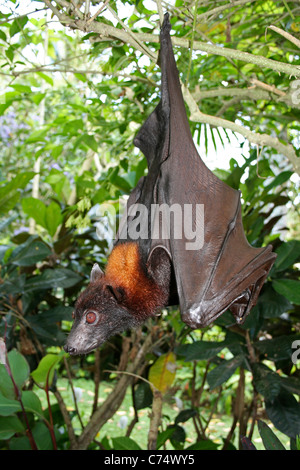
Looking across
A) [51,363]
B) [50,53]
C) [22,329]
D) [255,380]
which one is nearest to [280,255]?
[255,380]

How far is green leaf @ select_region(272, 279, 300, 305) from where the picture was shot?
2057 millimetres

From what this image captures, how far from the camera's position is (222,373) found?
227 cm

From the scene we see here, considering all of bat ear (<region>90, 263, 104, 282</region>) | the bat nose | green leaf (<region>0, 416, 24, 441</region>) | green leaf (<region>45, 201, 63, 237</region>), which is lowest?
green leaf (<region>0, 416, 24, 441</region>)

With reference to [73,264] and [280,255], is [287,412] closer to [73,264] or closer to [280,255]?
[280,255]

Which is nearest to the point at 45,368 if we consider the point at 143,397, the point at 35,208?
the point at 143,397

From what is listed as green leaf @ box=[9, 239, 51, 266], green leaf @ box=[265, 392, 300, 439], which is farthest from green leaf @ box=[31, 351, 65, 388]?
green leaf @ box=[265, 392, 300, 439]

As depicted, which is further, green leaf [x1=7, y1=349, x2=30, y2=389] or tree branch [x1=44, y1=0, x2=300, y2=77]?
green leaf [x1=7, y1=349, x2=30, y2=389]

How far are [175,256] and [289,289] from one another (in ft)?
3.09

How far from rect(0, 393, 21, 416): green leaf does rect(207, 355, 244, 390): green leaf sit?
37.3 inches

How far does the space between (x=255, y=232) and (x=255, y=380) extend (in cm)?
78

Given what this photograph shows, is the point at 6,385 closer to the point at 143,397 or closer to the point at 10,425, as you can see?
the point at 10,425

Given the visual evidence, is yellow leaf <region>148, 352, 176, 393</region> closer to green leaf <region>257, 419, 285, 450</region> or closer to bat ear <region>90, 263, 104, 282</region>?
green leaf <region>257, 419, 285, 450</region>

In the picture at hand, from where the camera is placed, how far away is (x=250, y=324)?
87.6 inches
